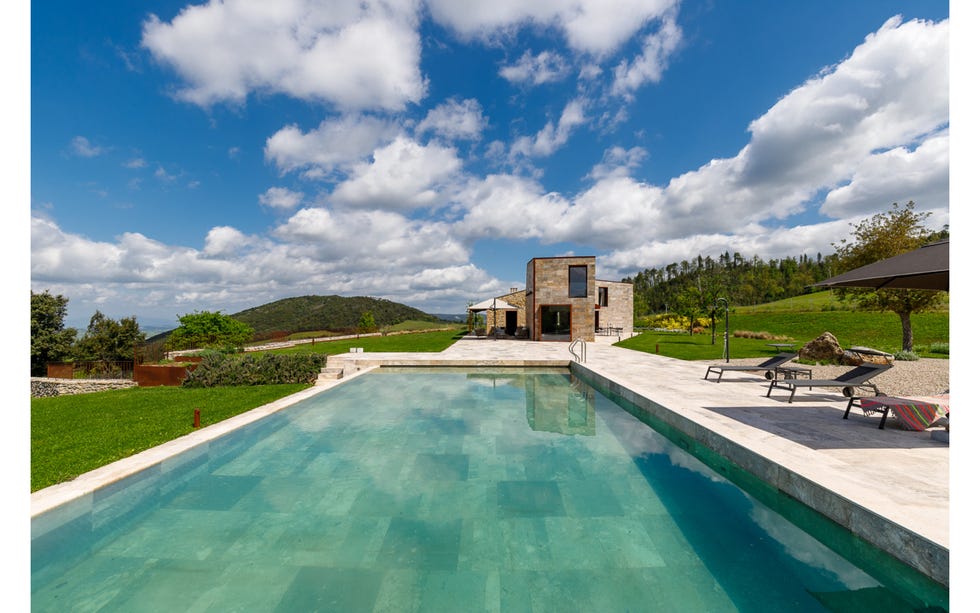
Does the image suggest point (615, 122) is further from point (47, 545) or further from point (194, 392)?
point (47, 545)

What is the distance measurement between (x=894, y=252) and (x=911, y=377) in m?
11.0

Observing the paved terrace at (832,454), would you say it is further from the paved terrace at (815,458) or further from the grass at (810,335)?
the grass at (810,335)

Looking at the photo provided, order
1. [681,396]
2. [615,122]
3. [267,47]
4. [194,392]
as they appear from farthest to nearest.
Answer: [615,122], [267,47], [194,392], [681,396]

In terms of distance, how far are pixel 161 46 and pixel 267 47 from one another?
10.1 feet

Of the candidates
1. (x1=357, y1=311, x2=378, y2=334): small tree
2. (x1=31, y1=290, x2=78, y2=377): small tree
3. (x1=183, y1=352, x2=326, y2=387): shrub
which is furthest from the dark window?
(x1=31, y1=290, x2=78, y2=377): small tree

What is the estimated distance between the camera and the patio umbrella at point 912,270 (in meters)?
3.98

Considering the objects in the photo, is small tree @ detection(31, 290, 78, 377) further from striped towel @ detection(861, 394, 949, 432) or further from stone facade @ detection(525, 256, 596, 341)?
striped towel @ detection(861, 394, 949, 432)

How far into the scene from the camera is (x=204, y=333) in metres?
20.5

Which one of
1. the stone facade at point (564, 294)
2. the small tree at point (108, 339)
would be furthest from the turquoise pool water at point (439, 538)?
the small tree at point (108, 339)

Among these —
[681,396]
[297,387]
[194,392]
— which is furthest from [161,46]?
[681,396]
